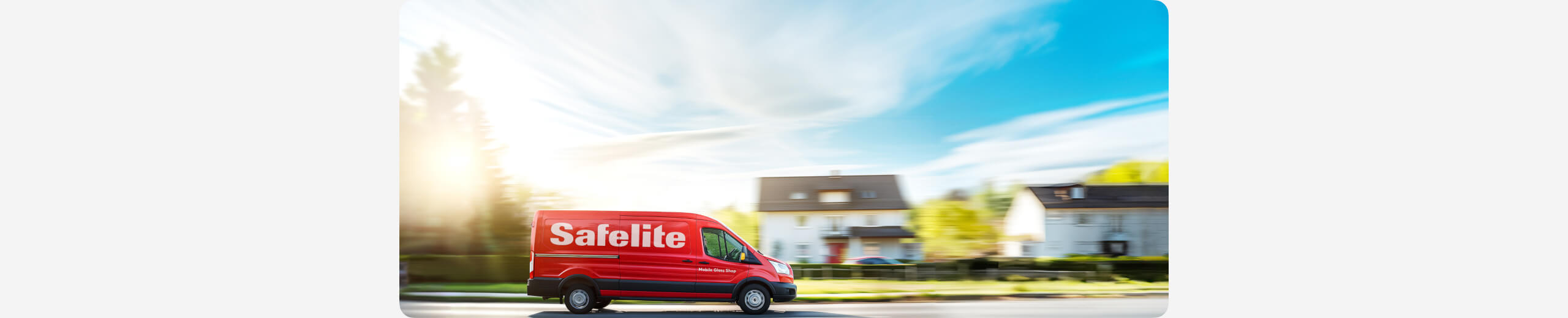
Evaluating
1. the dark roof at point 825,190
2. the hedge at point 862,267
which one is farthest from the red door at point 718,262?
the hedge at point 862,267

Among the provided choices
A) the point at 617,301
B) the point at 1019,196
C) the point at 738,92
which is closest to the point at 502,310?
the point at 617,301

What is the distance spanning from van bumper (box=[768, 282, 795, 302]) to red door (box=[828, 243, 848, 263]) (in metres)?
0.56

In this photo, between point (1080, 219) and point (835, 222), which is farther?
point (1080, 219)

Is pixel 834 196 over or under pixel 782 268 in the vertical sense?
over

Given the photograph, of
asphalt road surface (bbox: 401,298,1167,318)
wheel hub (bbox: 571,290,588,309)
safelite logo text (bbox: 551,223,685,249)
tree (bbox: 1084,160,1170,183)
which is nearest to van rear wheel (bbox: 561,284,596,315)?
wheel hub (bbox: 571,290,588,309)

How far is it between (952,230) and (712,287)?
9.40 ft

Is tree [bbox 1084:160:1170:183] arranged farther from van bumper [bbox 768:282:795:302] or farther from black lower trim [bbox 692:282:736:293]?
black lower trim [bbox 692:282:736:293]

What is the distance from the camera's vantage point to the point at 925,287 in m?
7.88

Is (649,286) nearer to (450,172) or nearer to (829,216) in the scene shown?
(829,216)

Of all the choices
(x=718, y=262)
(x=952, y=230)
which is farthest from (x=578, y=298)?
(x=952, y=230)

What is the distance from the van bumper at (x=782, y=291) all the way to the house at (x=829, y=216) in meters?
0.31

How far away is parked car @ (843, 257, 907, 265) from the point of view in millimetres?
7715

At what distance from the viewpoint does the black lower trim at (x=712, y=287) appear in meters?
7.31

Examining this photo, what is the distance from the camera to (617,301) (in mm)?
7738
